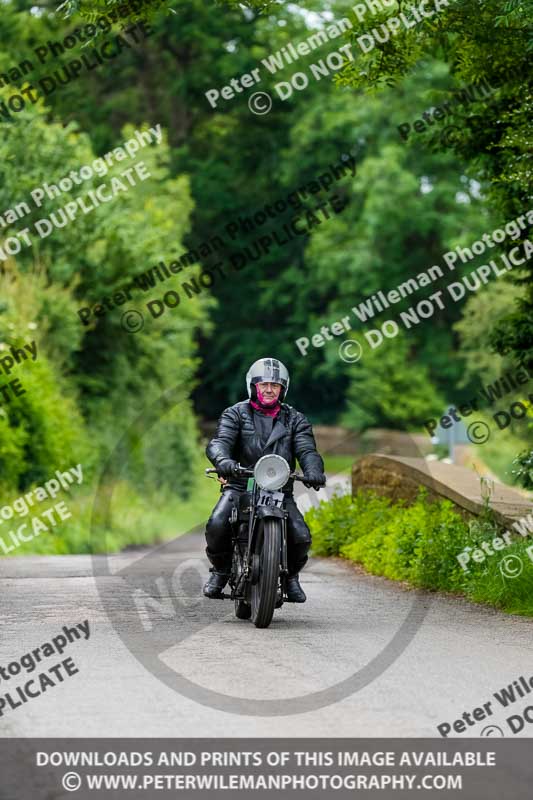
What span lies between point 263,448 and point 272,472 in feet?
2.03

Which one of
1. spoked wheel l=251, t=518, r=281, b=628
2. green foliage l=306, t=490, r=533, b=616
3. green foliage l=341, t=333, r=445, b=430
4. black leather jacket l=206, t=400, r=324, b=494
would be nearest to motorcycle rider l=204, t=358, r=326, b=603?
black leather jacket l=206, t=400, r=324, b=494

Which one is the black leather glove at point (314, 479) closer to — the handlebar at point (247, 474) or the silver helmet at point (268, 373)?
the handlebar at point (247, 474)

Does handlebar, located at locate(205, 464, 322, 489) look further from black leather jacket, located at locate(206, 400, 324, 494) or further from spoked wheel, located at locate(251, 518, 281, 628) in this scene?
spoked wheel, located at locate(251, 518, 281, 628)

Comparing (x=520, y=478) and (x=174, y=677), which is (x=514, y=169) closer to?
(x=520, y=478)

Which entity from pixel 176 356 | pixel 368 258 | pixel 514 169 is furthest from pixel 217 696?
pixel 368 258

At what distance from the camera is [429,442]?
1956 inches

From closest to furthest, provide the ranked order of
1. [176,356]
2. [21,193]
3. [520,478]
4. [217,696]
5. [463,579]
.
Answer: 1. [217,696]
2. [463,579]
3. [520,478]
4. [21,193]
5. [176,356]

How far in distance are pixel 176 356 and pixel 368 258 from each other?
2112 cm

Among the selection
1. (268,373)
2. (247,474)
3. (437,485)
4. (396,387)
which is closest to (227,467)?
(247,474)

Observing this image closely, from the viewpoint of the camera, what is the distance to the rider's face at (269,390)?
39.7ft

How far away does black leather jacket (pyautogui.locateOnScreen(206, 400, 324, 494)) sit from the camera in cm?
1202

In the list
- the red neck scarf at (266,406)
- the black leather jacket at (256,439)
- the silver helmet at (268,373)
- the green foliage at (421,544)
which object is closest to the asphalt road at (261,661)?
→ the green foliage at (421,544)

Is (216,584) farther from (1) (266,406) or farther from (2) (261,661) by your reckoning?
(2) (261,661)

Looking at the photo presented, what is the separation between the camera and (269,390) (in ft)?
39.7
